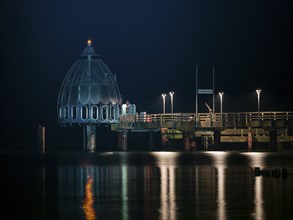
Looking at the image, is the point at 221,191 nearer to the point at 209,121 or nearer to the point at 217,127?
the point at 217,127

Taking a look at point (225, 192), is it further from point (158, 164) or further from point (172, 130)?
point (172, 130)

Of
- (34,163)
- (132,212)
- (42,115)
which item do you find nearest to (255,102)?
(42,115)

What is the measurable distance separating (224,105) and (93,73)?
6478cm

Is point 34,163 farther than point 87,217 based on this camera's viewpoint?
Yes

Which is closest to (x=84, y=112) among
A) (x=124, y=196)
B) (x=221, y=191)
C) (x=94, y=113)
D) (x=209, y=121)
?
(x=94, y=113)

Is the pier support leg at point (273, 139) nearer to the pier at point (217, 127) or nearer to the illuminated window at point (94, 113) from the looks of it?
the pier at point (217, 127)

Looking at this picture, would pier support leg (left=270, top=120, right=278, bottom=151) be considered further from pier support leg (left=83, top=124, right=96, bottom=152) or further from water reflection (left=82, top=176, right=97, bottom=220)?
water reflection (left=82, top=176, right=97, bottom=220)

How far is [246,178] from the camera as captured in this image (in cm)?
6462

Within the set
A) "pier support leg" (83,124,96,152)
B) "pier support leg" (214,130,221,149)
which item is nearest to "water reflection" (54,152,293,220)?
"pier support leg" (214,130,221,149)

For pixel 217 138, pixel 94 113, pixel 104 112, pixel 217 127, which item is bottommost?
pixel 217 138

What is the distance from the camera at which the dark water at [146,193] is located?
45781mm

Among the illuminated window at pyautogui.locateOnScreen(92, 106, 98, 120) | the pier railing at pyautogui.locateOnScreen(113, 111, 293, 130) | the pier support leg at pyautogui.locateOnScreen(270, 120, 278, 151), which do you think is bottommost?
the pier support leg at pyautogui.locateOnScreen(270, 120, 278, 151)

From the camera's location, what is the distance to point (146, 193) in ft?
179

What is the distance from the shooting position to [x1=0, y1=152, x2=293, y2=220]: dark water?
45781mm
